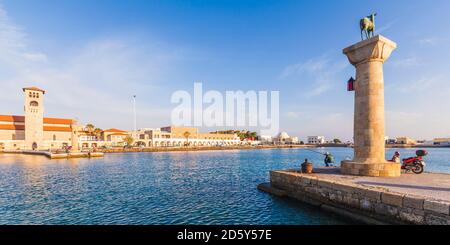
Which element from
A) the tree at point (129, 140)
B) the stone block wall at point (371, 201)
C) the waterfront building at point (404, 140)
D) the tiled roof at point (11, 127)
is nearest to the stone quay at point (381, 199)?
the stone block wall at point (371, 201)

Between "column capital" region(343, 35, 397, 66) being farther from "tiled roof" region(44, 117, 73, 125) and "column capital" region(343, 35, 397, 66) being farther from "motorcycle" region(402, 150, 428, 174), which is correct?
"tiled roof" region(44, 117, 73, 125)

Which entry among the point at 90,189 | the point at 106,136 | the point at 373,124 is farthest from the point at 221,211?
the point at 106,136

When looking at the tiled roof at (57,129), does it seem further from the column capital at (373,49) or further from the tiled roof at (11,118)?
the column capital at (373,49)

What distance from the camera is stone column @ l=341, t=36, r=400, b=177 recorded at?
14109mm

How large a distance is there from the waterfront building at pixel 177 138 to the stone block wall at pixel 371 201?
10795cm

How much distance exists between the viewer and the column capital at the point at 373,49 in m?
14.0

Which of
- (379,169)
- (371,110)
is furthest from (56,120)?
(379,169)

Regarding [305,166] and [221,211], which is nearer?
[221,211]

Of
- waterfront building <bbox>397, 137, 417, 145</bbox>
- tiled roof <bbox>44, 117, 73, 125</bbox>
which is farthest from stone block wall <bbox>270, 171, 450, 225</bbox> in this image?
waterfront building <bbox>397, 137, 417, 145</bbox>

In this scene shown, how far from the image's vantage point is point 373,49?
14.2 metres
